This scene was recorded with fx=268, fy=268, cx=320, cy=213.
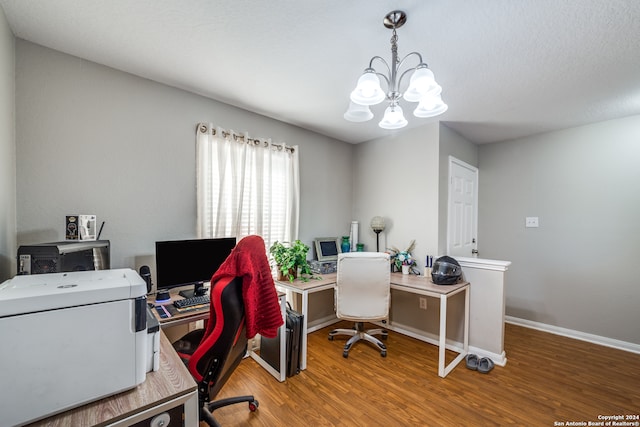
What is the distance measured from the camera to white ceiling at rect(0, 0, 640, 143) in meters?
1.40

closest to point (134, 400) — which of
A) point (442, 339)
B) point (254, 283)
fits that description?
point (254, 283)

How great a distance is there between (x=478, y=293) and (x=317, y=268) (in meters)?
1.67

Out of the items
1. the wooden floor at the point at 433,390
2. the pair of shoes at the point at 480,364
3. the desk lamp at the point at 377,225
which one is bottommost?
→ the wooden floor at the point at 433,390

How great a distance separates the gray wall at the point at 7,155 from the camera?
144 centimetres

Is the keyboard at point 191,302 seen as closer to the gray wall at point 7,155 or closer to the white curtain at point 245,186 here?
the white curtain at point 245,186

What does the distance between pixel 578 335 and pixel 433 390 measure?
7.38 ft

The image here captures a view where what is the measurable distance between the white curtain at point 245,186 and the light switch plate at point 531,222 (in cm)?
292

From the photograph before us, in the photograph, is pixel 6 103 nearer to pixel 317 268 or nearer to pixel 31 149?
pixel 31 149

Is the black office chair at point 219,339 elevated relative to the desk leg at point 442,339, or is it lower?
elevated

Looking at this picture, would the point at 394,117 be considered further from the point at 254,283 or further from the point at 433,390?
the point at 433,390

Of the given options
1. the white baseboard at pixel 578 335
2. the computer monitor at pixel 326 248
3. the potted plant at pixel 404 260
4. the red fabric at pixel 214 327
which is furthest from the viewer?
the computer monitor at pixel 326 248

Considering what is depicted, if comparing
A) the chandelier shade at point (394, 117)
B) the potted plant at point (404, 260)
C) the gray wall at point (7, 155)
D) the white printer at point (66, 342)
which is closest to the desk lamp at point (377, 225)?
the potted plant at point (404, 260)

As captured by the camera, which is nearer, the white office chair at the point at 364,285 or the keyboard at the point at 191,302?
the keyboard at the point at 191,302

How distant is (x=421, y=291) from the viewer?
2469 mm
